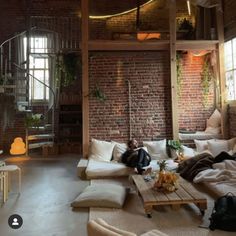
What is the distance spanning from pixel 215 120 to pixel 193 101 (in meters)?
0.75

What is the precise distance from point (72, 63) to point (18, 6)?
289 cm

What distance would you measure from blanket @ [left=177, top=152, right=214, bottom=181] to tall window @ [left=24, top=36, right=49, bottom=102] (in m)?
5.79

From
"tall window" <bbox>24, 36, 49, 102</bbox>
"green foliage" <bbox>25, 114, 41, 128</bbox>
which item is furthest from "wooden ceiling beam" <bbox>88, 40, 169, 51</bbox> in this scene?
"tall window" <bbox>24, 36, 49, 102</bbox>

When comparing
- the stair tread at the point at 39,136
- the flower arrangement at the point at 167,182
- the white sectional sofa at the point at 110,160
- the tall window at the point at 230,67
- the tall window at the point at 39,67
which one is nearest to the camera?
the flower arrangement at the point at 167,182

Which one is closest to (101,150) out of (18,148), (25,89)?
(18,148)

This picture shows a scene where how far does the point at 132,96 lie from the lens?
22.5 feet

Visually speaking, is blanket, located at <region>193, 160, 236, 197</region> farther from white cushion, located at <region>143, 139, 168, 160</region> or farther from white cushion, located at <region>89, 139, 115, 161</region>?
white cushion, located at <region>89, 139, 115, 161</region>

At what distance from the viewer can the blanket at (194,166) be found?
485 centimetres

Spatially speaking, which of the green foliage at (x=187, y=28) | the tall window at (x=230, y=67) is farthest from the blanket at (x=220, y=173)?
the green foliage at (x=187, y=28)

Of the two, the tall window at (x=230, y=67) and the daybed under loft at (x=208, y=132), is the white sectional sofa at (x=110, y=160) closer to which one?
the daybed under loft at (x=208, y=132)

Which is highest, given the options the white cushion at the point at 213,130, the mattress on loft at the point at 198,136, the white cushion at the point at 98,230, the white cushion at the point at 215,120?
the white cushion at the point at 215,120

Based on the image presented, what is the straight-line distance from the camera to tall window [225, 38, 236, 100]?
258 inches

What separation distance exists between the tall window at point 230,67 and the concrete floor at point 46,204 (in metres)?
4.07

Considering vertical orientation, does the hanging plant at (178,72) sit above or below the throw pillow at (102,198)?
above
